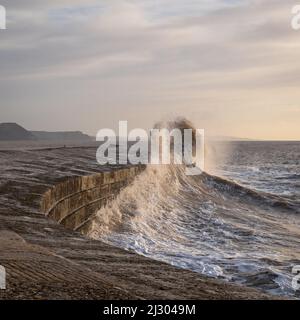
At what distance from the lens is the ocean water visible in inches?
309

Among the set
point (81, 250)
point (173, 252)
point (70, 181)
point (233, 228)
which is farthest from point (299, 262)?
point (81, 250)

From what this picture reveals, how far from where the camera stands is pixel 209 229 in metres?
11.8

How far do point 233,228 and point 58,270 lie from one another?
9.04m

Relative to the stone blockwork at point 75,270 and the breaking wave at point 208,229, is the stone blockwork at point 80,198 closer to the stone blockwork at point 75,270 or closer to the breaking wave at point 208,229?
the breaking wave at point 208,229

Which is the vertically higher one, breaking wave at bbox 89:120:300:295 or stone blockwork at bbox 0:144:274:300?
stone blockwork at bbox 0:144:274:300

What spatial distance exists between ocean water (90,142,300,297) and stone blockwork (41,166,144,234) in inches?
10.9

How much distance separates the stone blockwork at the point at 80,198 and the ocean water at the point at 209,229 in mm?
277

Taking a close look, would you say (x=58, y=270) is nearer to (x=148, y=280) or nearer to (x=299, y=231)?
(x=148, y=280)

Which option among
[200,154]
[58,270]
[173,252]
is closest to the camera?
[58,270]

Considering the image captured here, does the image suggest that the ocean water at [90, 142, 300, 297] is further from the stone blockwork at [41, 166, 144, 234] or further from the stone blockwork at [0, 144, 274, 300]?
the stone blockwork at [0, 144, 274, 300]

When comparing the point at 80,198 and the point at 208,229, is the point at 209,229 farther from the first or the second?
the point at 80,198

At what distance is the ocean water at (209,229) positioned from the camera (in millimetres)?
7844

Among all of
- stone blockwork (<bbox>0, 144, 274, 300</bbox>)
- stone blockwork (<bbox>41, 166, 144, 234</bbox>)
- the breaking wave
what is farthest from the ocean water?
stone blockwork (<bbox>0, 144, 274, 300</bbox>)
